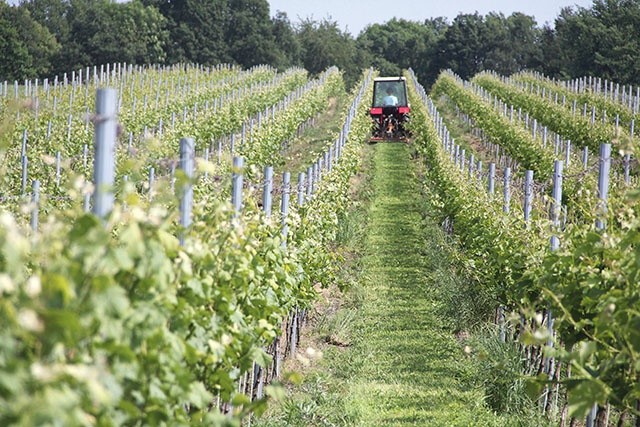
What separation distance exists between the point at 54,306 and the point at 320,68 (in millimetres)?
62290

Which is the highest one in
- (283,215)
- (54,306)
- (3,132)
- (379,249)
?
(3,132)

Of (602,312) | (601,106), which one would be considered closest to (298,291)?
(602,312)

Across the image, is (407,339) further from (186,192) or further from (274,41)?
(274,41)

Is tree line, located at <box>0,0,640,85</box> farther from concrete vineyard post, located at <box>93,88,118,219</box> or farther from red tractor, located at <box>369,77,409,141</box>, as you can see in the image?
concrete vineyard post, located at <box>93,88,118,219</box>

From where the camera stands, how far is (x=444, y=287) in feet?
36.8

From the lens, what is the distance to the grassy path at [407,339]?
7.09 meters

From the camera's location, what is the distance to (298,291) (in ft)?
24.5

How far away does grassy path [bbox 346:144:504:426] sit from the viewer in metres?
7.09

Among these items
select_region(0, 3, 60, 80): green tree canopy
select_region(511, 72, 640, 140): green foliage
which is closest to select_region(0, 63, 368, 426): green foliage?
select_region(511, 72, 640, 140): green foliage

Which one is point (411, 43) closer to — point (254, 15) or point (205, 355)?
point (254, 15)

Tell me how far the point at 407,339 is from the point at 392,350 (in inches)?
19.4

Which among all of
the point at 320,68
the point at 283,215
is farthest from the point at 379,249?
the point at 320,68

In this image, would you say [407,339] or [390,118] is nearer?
[407,339]

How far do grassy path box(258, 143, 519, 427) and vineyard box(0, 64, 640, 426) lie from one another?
0.03 m
